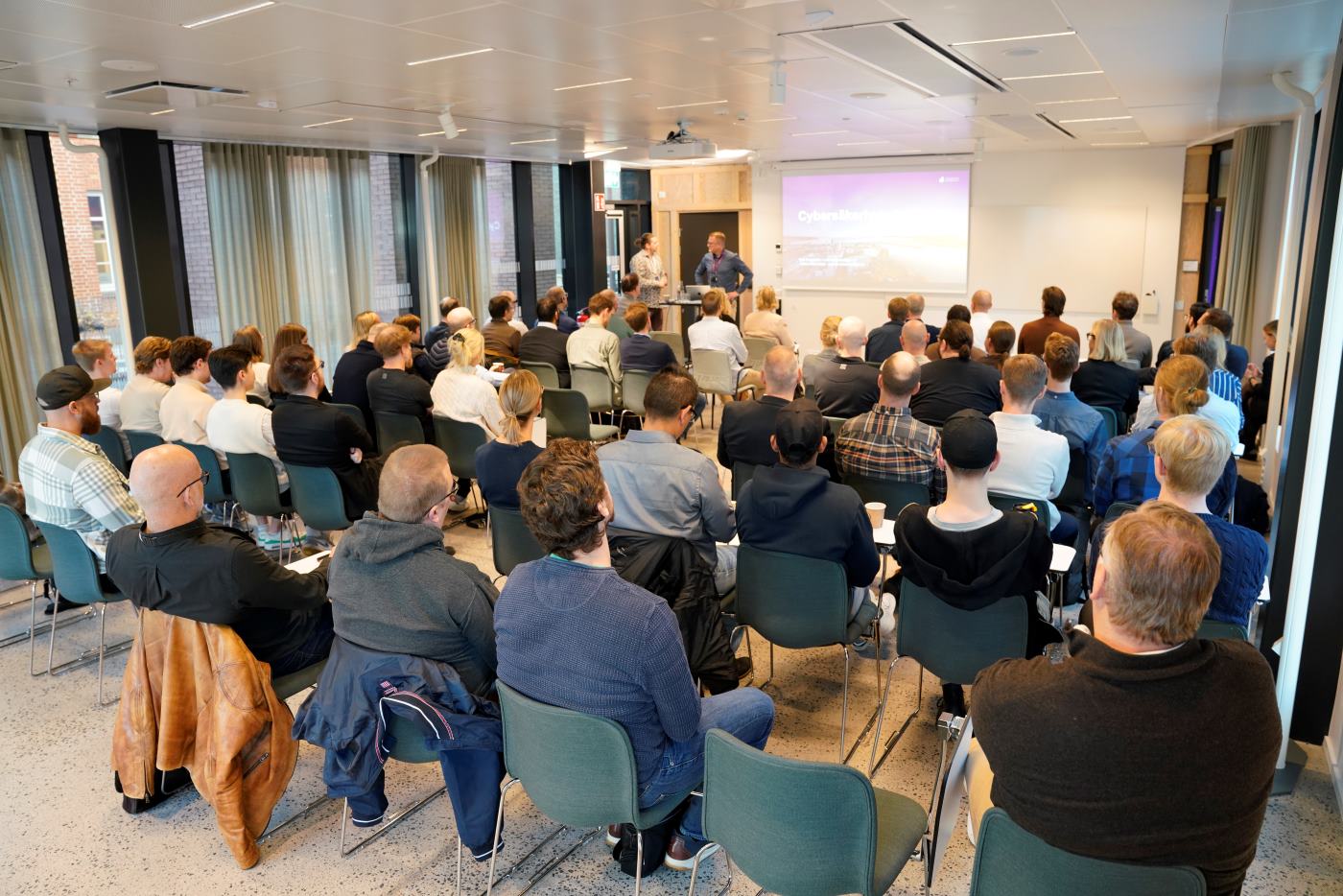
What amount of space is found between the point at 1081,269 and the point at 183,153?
1022 cm

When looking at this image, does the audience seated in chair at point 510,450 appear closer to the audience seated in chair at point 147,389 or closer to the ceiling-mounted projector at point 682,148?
the audience seated in chair at point 147,389

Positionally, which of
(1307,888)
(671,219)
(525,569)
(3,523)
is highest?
(671,219)

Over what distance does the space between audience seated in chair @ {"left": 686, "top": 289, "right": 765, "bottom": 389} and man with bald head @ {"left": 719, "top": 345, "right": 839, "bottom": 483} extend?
11.3 feet

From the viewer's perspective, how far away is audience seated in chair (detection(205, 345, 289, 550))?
4.90 m

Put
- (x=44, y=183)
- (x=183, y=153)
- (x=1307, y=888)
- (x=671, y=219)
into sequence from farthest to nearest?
(x=671, y=219) → (x=183, y=153) → (x=44, y=183) → (x=1307, y=888)

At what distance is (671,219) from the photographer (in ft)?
47.4

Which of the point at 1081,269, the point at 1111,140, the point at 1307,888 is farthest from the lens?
the point at 1081,269

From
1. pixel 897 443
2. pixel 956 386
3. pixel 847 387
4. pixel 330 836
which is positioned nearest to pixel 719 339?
pixel 847 387

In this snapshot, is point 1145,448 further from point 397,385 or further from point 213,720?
point 397,385

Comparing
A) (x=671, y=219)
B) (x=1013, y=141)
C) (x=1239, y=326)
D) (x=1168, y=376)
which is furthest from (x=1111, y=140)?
(x=1168, y=376)

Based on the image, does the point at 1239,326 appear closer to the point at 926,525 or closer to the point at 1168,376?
the point at 1168,376

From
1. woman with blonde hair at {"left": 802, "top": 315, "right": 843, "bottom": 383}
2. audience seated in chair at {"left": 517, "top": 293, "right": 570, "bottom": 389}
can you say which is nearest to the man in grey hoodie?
woman with blonde hair at {"left": 802, "top": 315, "right": 843, "bottom": 383}

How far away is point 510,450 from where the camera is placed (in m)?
4.05

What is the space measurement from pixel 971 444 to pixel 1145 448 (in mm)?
1324
